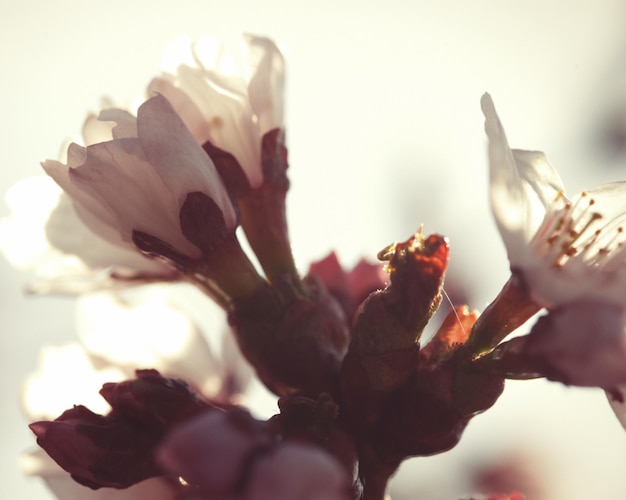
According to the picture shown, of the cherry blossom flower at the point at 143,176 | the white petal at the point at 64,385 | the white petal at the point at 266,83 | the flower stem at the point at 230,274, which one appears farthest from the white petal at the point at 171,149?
the white petal at the point at 64,385

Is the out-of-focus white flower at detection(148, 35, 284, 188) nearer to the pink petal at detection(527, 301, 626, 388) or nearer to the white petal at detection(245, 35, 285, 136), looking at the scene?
the white petal at detection(245, 35, 285, 136)

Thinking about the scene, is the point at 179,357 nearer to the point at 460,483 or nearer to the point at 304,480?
the point at 304,480

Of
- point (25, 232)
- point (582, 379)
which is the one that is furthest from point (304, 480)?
point (25, 232)

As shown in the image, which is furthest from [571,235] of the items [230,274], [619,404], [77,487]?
[77,487]

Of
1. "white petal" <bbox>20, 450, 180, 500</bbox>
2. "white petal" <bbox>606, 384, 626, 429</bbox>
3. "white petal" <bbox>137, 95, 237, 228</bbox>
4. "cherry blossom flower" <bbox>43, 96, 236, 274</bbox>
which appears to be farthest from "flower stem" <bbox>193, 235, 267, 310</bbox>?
"white petal" <bbox>606, 384, 626, 429</bbox>

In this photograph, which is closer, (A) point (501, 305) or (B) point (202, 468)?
(B) point (202, 468)

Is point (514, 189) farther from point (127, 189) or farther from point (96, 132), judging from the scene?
point (96, 132)
